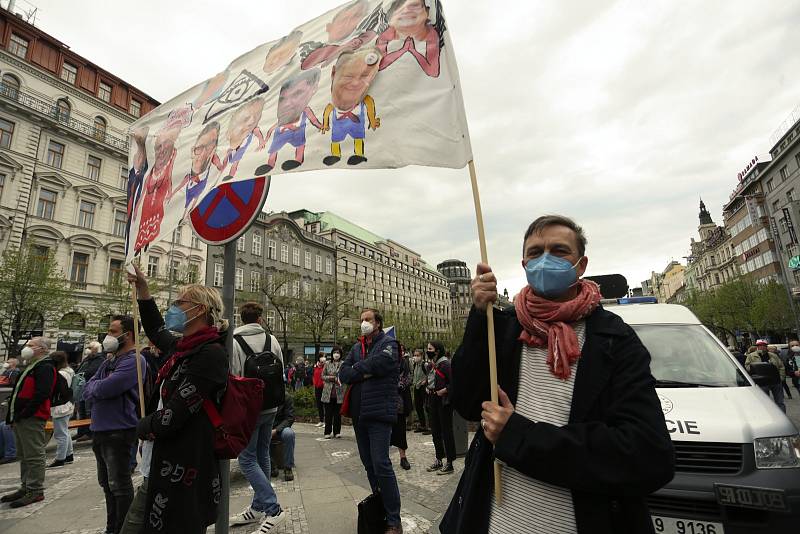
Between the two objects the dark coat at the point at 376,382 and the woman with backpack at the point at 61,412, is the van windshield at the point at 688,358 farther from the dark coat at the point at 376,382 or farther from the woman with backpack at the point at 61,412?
the woman with backpack at the point at 61,412

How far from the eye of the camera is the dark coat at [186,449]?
2.37 meters

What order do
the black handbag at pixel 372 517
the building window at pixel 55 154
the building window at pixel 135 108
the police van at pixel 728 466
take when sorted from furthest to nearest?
the building window at pixel 135 108, the building window at pixel 55 154, the black handbag at pixel 372 517, the police van at pixel 728 466

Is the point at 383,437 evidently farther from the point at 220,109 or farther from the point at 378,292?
the point at 378,292

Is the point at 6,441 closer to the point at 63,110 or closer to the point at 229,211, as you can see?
the point at 229,211

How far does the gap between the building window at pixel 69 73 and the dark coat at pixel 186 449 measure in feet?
129

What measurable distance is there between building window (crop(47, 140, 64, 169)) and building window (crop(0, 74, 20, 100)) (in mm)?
3270

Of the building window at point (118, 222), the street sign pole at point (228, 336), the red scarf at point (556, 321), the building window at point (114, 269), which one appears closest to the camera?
the red scarf at point (556, 321)

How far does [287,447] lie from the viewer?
6.01 metres

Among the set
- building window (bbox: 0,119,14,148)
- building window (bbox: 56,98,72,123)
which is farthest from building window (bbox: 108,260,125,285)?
building window (bbox: 56,98,72,123)

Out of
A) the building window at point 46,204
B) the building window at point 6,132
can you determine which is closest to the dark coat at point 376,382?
the building window at point 46,204

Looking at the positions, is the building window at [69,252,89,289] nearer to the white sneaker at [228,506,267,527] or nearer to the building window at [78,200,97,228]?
the building window at [78,200,97,228]

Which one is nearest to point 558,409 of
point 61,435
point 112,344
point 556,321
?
point 556,321

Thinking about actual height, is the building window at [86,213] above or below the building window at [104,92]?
below

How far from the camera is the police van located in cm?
275
